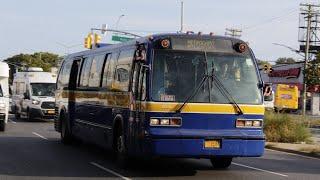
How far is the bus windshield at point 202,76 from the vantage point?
488 inches

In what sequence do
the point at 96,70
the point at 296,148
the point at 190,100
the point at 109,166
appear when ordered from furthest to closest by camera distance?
the point at 296,148
the point at 96,70
the point at 109,166
the point at 190,100

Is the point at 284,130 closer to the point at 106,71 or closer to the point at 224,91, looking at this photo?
the point at 106,71

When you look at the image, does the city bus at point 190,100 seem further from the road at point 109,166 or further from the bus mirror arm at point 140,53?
the road at point 109,166

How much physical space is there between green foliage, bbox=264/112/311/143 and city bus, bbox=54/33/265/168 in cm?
1132

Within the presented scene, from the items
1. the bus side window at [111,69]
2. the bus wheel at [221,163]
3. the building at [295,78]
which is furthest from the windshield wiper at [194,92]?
the building at [295,78]

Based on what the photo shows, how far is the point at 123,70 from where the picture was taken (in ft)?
45.8

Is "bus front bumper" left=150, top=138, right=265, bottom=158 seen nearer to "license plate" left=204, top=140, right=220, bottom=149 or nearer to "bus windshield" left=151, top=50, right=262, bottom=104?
"license plate" left=204, top=140, right=220, bottom=149

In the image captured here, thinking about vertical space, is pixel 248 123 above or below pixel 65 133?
above

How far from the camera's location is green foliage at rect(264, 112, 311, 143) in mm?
23812

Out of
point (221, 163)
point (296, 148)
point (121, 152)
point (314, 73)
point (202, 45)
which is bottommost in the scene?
point (296, 148)

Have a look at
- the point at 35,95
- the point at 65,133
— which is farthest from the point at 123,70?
the point at 35,95

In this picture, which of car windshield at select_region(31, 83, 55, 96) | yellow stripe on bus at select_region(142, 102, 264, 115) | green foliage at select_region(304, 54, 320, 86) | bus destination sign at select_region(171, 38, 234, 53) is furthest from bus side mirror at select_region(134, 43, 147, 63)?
green foliage at select_region(304, 54, 320, 86)

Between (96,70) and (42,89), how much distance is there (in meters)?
17.1

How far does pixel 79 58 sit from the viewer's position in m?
18.8
